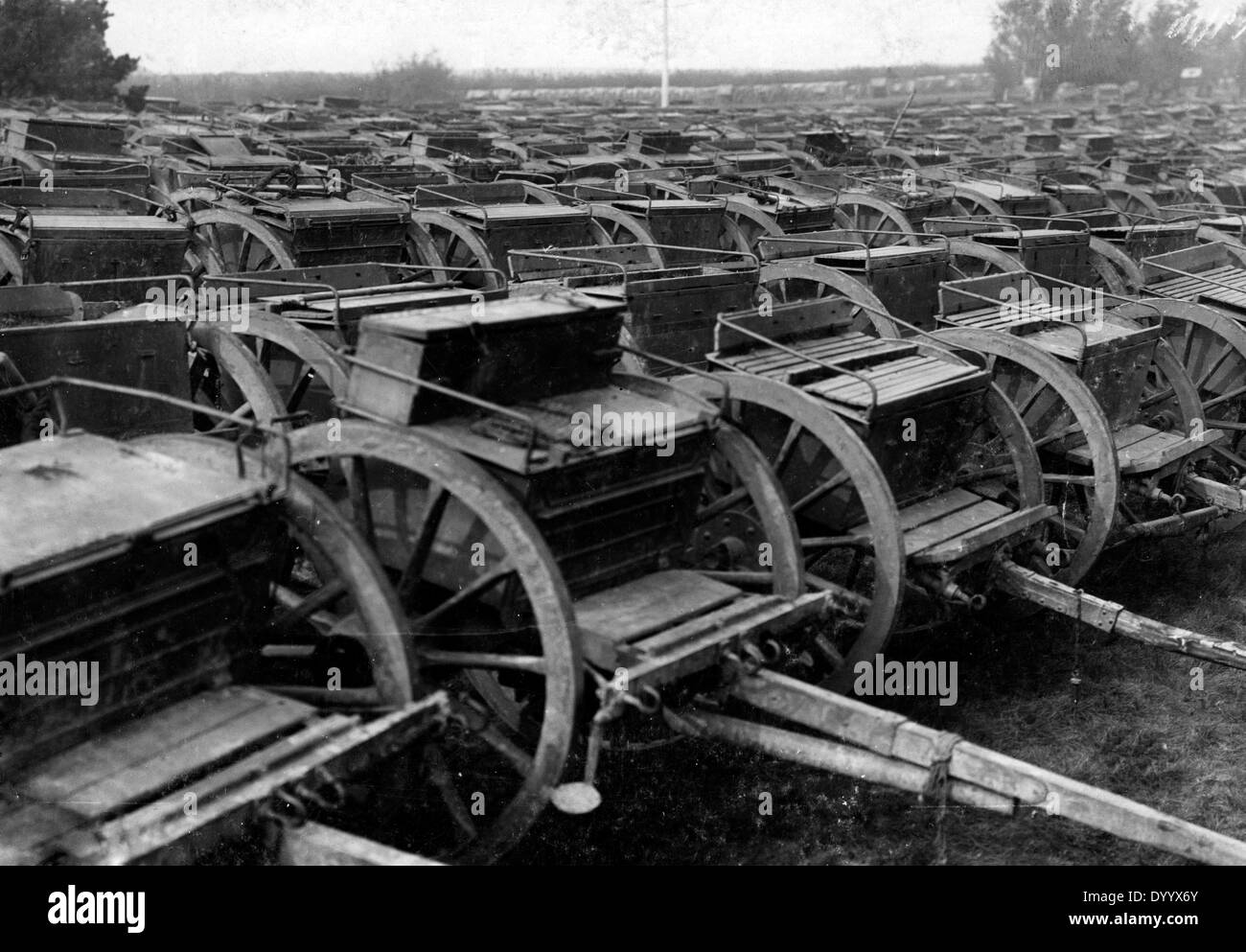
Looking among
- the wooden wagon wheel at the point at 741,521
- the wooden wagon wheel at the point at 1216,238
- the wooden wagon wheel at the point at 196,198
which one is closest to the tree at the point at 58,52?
the wooden wagon wheel at the point at 196,198

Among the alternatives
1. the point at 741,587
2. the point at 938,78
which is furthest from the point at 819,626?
the point at 938,78

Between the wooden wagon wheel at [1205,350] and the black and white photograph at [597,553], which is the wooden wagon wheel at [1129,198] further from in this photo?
the wooden wagon wheel at [1205,350]

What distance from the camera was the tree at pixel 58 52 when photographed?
25797 millimetres

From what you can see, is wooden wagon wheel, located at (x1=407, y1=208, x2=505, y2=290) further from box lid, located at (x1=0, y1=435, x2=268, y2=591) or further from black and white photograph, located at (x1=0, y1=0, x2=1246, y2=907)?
box lid, located at (x1=0, y1=435, x2=268, y2=591)

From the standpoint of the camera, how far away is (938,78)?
5762cm

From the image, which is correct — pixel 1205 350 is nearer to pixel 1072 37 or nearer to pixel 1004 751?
pixel 1004 751

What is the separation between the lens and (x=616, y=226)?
11.0m

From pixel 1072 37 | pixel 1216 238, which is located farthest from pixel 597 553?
pixel 1072 37

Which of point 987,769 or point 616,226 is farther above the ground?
point 616,226

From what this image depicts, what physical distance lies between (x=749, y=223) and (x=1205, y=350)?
14.4 feet

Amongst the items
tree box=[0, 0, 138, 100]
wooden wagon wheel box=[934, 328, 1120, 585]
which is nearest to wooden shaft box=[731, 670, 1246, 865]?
wooden wagon wheel box=[934, 328, 1120, 585]

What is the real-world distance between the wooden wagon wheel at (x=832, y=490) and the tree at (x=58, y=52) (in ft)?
79.4
